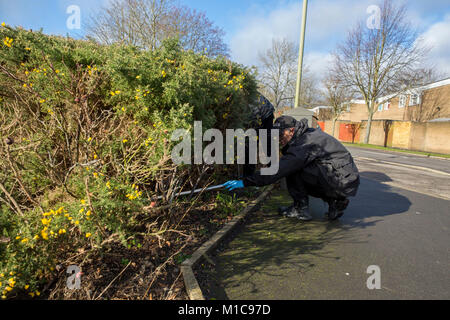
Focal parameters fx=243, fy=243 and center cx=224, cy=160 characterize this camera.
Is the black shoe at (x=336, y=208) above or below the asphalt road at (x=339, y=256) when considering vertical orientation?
above

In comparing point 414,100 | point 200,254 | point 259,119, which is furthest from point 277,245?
point 414,100

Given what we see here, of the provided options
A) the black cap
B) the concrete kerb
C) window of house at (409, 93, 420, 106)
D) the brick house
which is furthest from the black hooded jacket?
window of house at (409, 93, 420, 106)

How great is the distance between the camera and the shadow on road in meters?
2.44

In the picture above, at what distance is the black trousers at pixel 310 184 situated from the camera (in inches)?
153

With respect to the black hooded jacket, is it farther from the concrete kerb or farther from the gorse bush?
the gorse bush

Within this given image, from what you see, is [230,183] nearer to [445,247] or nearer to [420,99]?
[445,247]

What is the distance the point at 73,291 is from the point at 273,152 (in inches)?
175

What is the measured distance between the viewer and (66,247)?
2.19m
